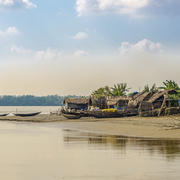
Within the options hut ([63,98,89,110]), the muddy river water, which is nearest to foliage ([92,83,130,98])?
hut ([63,98,89,110])

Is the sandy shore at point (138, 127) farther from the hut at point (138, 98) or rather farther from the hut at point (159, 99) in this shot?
the hut at point (138, 98)

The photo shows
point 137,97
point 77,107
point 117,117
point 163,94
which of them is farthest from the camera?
point 77,107

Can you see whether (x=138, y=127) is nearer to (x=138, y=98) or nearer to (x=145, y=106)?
(x=145, y=106)

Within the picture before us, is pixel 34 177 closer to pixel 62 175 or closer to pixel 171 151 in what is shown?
pixel 62 175

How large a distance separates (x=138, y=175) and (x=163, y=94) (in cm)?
3661

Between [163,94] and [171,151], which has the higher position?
[163,94]

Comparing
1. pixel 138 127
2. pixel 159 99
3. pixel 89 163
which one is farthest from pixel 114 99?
pixel 89 163

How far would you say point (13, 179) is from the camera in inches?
295

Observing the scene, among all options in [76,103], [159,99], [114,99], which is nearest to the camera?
[159,99]

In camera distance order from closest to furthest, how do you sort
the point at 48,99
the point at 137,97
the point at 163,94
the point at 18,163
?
the point at 18,163
the point at 163,94
the point at 137,97
the point at 48,99

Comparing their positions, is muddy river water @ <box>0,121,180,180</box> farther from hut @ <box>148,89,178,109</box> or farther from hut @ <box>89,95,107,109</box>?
hut @ <box>89,95,107,109</box>

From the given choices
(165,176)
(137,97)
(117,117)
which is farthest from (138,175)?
(137,97)

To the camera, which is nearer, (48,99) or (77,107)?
(77,107)

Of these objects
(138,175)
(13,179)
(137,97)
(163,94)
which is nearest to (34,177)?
(13,179)
